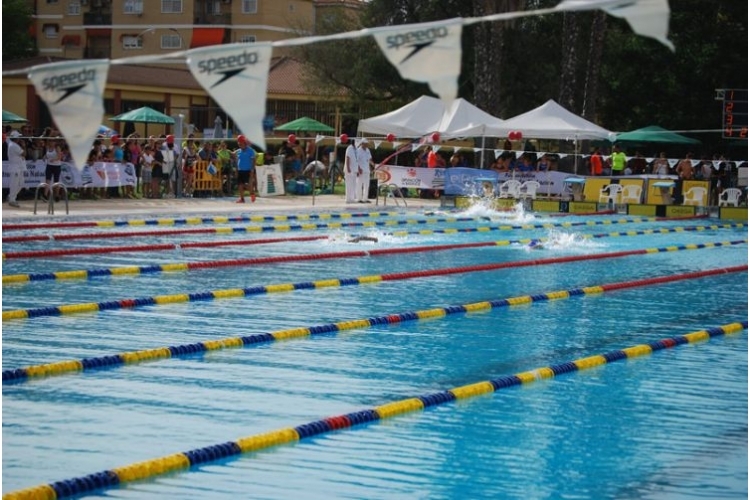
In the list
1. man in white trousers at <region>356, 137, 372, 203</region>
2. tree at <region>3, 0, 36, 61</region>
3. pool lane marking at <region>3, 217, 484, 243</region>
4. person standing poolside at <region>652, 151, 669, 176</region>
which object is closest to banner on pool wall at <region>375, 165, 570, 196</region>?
man in white trousers at <region>356, 137, 372, 203</region>

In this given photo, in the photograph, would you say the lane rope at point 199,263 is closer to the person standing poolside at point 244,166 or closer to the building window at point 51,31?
the person standing poolside at point 244,166

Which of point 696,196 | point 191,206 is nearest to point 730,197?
point 696,196

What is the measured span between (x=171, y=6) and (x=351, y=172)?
3831 cm

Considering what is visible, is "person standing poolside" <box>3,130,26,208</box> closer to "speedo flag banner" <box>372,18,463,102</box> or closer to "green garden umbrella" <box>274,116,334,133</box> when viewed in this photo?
"green garden umbrella" <box>274,116,334,133</box>

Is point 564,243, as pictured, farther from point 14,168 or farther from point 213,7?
point 213,7

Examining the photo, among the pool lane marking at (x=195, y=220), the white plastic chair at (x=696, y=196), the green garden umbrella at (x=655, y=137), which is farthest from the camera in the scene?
the green garden umbrella at (x=655, y=137)

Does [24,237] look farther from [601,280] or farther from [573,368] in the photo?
[573,368]

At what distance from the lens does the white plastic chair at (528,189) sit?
28.6m

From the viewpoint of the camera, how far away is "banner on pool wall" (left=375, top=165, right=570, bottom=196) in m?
28.7

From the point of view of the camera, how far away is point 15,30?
57.3 m

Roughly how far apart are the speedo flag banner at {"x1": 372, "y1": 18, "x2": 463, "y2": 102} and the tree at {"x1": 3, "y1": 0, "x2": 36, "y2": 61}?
52350 millimetres

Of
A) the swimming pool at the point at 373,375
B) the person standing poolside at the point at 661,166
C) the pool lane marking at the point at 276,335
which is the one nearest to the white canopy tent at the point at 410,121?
the person standing poolside at the point at 661,166

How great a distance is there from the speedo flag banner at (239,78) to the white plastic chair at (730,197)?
2317 centimetres

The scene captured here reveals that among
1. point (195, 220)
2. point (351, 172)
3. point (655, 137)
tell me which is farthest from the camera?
point (655, 137)
